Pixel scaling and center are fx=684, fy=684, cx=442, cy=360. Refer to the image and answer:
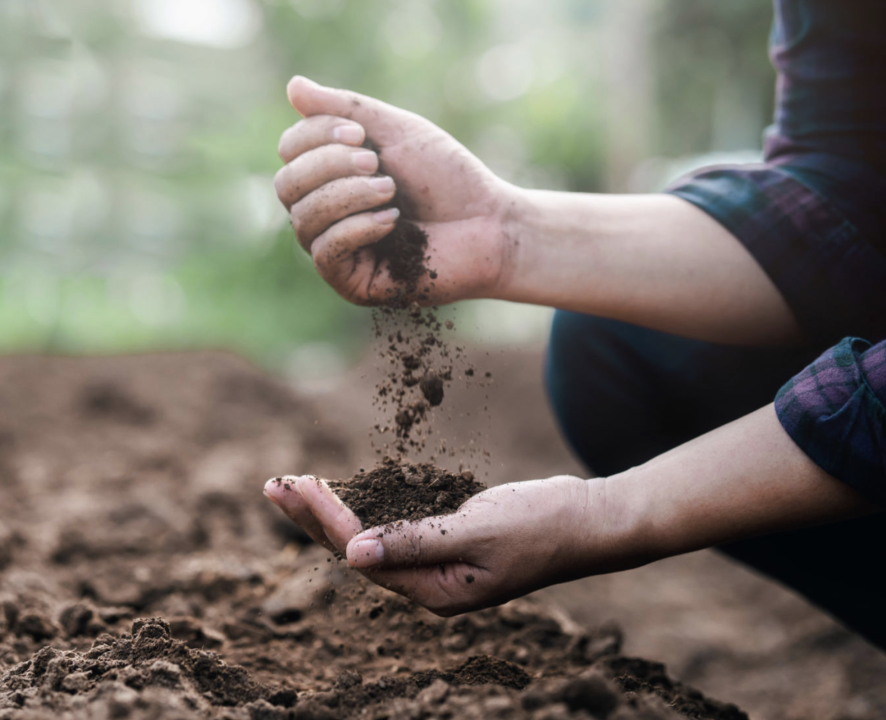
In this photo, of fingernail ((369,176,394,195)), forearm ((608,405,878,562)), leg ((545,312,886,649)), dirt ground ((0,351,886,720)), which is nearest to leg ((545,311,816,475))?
leg ((545,312,886,649))

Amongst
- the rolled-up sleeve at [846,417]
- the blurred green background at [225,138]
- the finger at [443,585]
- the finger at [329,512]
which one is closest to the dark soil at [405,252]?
the finger at [329,512]

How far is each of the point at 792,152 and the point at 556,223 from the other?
0.56 m

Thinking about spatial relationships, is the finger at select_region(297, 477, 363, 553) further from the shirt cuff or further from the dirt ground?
the shirt cuff

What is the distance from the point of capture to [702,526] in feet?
3.28

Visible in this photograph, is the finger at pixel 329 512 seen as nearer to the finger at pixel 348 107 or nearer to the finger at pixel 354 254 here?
the finger at pixel 354 254

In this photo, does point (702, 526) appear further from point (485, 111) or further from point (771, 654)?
point (485, 111)

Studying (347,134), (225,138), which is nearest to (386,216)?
(347,134)

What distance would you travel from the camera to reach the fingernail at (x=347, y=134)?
1.23m

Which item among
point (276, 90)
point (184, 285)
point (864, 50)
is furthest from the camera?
point (276, 90)

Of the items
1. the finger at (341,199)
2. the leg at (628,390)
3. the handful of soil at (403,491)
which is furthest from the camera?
the leg at (628,390)

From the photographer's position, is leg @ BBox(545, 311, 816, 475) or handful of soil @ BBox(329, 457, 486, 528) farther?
leg @ BBox(545, 311, 816, 475)

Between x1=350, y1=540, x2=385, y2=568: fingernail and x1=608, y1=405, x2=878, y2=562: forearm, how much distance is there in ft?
1.21

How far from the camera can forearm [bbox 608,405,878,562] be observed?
3.14 feet

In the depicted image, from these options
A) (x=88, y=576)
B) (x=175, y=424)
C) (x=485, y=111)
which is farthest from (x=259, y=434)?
(x=485, y=111)
